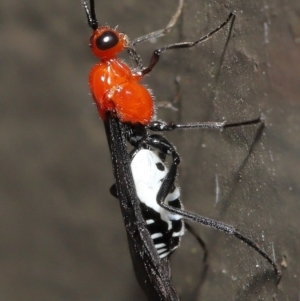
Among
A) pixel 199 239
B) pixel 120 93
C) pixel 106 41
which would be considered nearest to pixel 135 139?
pixel 120 93

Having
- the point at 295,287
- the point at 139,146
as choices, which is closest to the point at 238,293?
the point at 295,287

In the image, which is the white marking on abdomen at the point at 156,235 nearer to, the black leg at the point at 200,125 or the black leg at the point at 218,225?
the black leg at the point at 218,225

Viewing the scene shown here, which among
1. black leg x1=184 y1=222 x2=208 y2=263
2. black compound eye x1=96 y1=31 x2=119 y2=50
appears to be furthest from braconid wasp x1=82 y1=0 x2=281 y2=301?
black leg x1=184 y1=222 x2=208 y2=263

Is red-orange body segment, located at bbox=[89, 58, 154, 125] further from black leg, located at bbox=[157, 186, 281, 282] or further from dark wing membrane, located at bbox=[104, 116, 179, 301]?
black leg, located at bbox=[157, 186, 281, 282]

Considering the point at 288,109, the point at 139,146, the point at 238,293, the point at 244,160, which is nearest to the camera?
the point at 288,109

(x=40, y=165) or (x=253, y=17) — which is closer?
(x=253, y=17)

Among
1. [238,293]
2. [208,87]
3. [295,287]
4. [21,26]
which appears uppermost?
[21,26]

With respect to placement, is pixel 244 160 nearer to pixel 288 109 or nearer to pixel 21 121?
pixel 288 109
